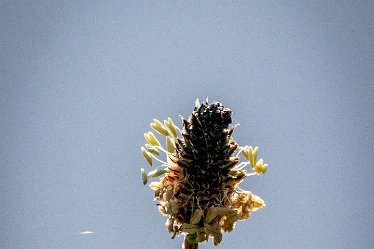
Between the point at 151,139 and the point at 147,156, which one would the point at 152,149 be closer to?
the point at 147,156

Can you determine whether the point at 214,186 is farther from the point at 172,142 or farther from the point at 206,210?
the point at 172,142

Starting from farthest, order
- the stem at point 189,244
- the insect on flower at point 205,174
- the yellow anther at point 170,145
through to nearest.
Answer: the yellow anther at point 170,145, the insect on flower at point 205,174, the stem at point 189,244

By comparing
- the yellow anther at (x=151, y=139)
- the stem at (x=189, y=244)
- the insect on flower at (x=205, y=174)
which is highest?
the yellow anther at (x=151, y=139)

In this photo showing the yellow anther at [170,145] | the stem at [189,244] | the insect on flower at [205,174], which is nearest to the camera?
the stem at [189,244]

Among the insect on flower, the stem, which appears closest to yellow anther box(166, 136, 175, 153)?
the insect on flower

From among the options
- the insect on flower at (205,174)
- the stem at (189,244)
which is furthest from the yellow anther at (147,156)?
the stem at (189,244)

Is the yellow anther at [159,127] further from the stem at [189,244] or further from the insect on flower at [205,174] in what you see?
the stem at [189,244]

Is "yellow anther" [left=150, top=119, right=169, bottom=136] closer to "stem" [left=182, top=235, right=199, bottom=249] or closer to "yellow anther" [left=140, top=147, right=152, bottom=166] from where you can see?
"yellow anther" [left=140, top=147, right=152, bottom=166]

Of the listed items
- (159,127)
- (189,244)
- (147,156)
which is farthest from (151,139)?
(189,244)

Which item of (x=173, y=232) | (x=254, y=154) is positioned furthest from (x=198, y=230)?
(x=254, y=154)
